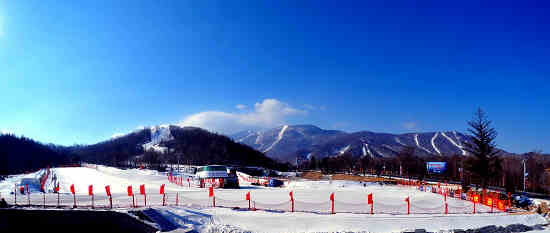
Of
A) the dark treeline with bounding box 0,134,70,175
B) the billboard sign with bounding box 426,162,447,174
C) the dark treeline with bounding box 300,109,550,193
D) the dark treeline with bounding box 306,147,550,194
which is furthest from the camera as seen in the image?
the dark treeline with bounding box 0,134,70,175

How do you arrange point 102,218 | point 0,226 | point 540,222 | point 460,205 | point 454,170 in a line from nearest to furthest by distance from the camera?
point 540,222, point 102,218, point 0,226, point 460,205, point 454,170

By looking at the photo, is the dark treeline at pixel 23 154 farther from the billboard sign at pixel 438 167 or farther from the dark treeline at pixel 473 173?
the billboard sign at pixel 438 167

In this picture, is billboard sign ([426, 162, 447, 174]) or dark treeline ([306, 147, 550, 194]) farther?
billboard sign ([426, 162, 447, 174])

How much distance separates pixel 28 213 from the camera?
831 inches

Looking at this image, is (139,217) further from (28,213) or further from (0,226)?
(0,226)

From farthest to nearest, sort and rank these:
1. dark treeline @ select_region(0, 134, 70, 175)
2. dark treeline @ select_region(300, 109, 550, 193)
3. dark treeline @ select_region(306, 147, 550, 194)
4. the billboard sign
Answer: dark treeline @ select_region(0, 134, 70, 175) → the billboard sign → dark treeline @ select_region(306, 147, 550, 194) → dark treeline @ select_region(300, 109, 550, 193)

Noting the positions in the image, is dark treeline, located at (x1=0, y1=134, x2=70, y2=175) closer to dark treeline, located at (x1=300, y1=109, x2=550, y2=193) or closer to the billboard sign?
dark treeline, located at (x1=300, y1=109, x2=550, y2=193)

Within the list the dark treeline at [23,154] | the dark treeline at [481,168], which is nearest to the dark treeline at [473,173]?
the dark treeline at [481,168]

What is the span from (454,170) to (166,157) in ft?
434

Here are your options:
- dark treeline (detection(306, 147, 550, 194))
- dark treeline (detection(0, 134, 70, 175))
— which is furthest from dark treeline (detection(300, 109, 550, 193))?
dark treeline (detection(0, 134, 70, 175))

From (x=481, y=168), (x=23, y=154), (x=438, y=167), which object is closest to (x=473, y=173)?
(x=481, y=168)

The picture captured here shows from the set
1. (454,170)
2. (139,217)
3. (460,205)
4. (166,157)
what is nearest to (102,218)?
(139,217)

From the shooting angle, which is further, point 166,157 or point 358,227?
point 166,157

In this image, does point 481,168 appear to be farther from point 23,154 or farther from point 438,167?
point 23,154
